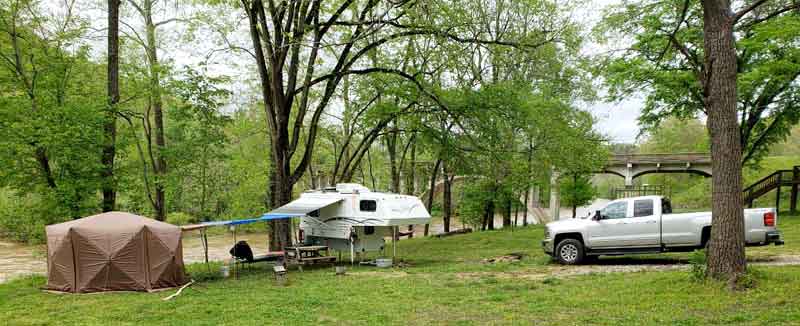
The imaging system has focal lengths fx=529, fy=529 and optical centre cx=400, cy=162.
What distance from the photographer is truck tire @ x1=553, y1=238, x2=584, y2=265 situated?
44.4ft

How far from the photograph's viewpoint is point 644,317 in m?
7.10

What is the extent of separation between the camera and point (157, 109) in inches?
883

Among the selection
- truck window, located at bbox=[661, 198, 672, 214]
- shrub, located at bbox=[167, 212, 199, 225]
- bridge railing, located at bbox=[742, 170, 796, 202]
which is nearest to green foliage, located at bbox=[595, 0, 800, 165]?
bridge railing, located at bbox=[742, 170, 796, 202]

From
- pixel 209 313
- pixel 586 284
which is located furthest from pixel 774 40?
pixel 209 313

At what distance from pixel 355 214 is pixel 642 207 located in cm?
783

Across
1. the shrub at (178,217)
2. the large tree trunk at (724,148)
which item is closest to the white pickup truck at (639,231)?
the large tree trunk at (724,148)

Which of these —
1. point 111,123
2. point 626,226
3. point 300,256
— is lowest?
point 300,256

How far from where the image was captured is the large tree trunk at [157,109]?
60.0 ft

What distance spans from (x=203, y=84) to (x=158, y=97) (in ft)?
6.08

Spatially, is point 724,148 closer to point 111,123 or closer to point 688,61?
point 688,61

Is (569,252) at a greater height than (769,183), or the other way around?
(769,183)

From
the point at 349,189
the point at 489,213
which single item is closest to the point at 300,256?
the point at 349,189

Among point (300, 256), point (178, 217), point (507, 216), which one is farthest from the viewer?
point (507, 216)

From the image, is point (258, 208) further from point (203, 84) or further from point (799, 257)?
point (799, 257)
